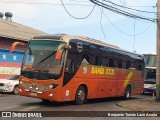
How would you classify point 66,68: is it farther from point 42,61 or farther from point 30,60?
point 30,60

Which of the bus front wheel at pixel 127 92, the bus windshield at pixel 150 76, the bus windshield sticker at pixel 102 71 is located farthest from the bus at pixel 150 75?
the bus windshield sticker at pixel 102 71

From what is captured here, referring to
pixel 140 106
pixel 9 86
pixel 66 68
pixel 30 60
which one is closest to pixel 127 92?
pixel 140 106

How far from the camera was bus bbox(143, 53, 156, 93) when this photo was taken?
31781mm

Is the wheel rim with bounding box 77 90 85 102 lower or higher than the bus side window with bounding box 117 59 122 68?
lower

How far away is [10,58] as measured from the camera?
3044 cm

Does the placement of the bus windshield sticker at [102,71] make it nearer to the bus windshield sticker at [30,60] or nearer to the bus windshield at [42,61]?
the bus windshield at [42,61]

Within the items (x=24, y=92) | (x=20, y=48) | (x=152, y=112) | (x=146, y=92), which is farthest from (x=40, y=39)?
(x=146, y=92)

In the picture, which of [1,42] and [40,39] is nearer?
[40,39]

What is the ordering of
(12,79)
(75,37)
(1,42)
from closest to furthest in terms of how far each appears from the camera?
(75,37)
(12,79)
(1,42)

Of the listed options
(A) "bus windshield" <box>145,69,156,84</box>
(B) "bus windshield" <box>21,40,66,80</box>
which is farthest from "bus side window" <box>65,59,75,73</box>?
(A) "bus windshield" <box>145,69,156,84</box>

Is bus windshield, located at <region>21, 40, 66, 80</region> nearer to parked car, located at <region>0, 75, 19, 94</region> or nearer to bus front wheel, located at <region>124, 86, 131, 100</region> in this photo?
parked car, located at <region>0, 75, 19, 94</region>

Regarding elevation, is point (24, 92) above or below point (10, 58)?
below

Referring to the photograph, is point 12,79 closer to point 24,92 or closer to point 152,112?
point 24,92

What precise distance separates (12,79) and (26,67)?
8.98 m
